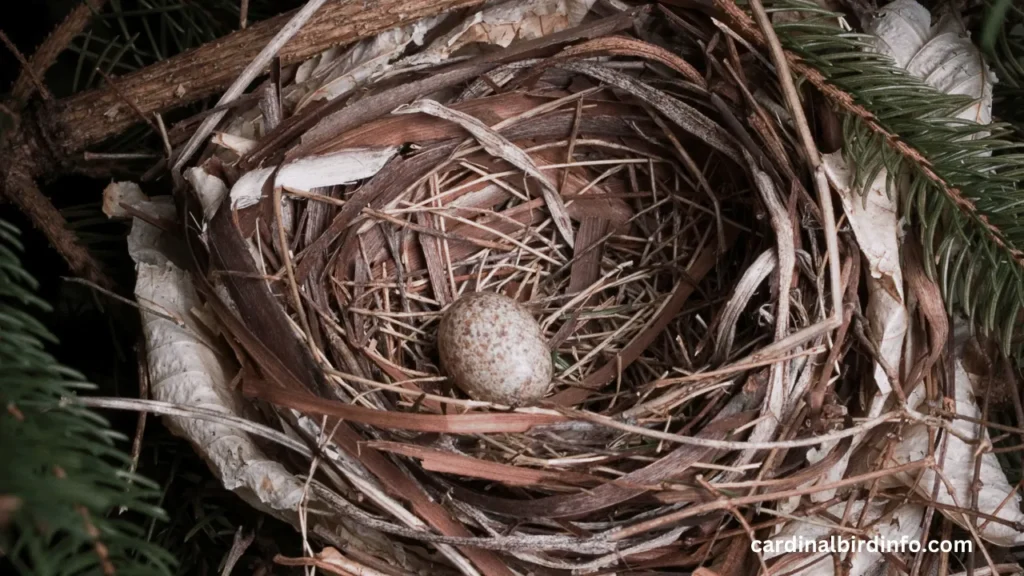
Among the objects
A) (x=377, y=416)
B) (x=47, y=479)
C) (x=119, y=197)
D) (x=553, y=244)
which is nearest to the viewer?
(x=47, y=479)

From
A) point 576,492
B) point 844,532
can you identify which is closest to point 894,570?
point 844,532

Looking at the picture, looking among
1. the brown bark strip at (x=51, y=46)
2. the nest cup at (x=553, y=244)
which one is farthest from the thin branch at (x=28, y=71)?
the nest cup at (x=553, y=244)

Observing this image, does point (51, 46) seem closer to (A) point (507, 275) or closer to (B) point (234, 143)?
(B) point (234, 143)

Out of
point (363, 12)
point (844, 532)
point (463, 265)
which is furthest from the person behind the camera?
point (463, 265)

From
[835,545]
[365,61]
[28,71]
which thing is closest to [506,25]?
[365,61]

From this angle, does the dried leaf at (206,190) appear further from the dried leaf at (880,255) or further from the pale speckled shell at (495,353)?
the dried leaf at (880,255)

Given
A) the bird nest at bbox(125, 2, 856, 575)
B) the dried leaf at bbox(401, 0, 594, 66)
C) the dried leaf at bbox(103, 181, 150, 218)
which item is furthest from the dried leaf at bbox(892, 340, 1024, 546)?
the dried leaf at bbox(103, 181, 150, 218)

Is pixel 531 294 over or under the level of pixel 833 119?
under

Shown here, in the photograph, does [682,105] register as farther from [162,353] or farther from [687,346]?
[162,353]
